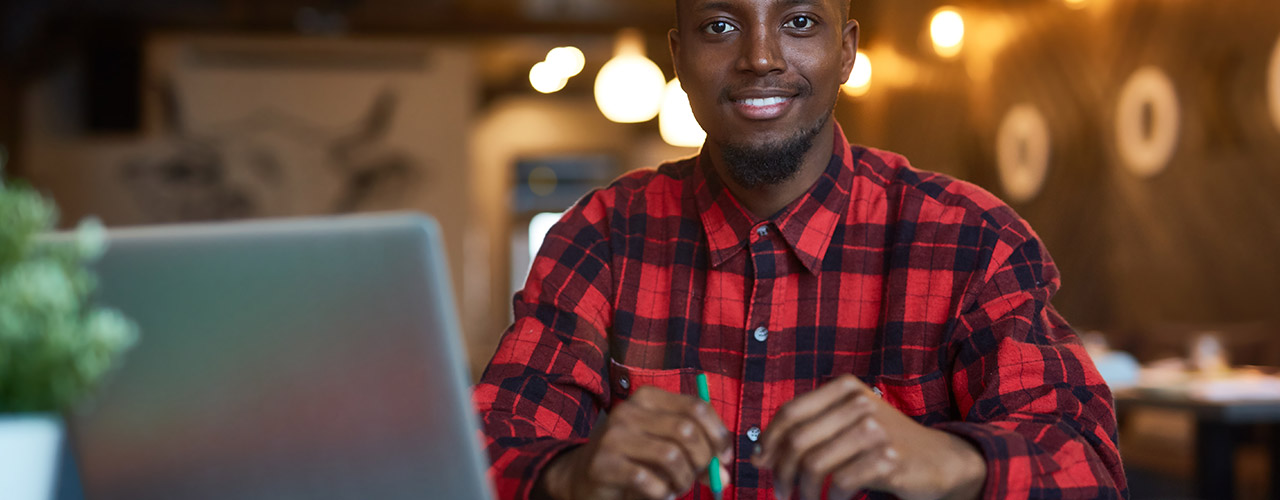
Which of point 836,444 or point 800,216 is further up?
point 800,216

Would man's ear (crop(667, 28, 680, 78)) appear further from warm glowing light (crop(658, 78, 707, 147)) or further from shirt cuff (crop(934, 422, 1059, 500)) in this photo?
warm glowing light (crop(658, 78, 707, 147))

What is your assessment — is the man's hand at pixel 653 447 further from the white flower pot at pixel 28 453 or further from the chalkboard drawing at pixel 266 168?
the chalkboard drawing at pixel 266 168

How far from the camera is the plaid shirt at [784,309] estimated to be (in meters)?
1.24

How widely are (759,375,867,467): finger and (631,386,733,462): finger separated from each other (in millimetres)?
31

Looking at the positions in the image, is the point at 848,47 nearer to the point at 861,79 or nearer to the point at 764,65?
the point at 764,65

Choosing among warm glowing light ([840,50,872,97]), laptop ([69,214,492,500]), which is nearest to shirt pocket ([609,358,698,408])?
laptop ([69,214,492,500])

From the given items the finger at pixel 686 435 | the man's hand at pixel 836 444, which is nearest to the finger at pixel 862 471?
the man's hand at pixel 836 444

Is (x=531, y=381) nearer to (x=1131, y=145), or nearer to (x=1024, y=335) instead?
(x=1024, y=335)

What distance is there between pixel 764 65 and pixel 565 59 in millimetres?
8466

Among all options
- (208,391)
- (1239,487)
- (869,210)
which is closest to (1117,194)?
(1239,487)

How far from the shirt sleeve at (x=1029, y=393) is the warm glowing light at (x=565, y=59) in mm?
8590

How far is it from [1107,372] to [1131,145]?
2.34 meters

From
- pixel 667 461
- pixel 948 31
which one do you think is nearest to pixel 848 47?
pixel 667 461

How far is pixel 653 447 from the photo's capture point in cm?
93
